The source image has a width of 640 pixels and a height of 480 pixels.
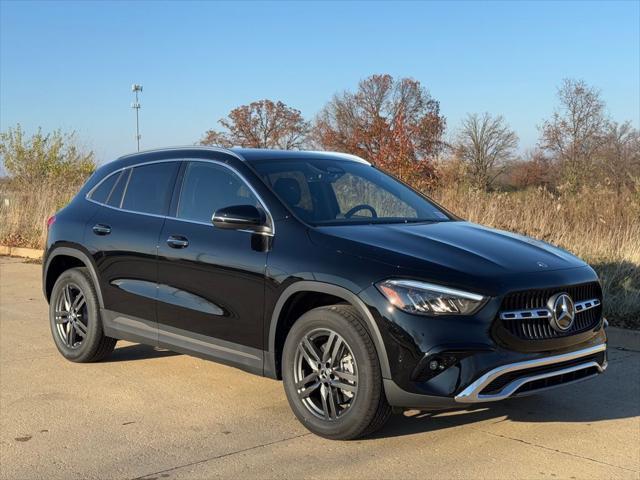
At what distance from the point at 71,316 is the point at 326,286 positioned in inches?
116

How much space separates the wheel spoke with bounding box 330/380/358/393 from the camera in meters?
4.18

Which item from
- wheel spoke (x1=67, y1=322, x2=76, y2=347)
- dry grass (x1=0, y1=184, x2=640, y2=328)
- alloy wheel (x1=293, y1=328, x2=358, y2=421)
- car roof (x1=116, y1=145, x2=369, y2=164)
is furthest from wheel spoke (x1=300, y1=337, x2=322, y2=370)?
dry grass (x1=0, y1=184, x2=640, y2=328)

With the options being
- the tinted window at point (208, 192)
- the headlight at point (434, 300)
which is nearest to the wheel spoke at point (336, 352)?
the headlight at point (434, 300)

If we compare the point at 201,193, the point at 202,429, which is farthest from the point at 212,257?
the point at 202,429

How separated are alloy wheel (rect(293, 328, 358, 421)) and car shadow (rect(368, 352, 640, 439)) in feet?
1.04

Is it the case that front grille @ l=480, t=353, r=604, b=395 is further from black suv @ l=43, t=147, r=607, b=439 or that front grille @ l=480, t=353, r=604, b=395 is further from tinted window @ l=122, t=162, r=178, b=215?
tinted window @ l=122, t=162, r=178, b=215

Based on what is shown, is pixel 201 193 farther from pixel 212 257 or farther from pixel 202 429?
pixel 202 429

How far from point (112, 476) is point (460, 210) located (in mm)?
8244

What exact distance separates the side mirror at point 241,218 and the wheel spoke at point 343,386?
1055mm

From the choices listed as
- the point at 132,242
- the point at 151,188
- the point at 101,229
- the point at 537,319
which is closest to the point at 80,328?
the point at 101,229

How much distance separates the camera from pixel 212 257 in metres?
4.91

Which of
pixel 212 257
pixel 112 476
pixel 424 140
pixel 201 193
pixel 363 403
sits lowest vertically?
pixel 112 476

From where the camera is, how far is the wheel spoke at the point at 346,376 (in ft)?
13.7

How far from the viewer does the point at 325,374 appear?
4.32 metres
